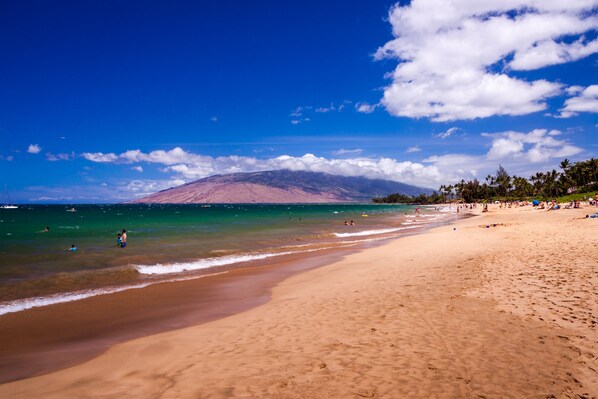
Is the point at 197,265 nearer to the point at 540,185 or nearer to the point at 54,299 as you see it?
the point at 54,299

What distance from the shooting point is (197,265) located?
20.4m

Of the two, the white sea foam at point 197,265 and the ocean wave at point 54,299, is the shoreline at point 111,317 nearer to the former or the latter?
the ocean wave at point 54,299

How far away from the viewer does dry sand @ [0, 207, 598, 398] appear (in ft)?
17.8

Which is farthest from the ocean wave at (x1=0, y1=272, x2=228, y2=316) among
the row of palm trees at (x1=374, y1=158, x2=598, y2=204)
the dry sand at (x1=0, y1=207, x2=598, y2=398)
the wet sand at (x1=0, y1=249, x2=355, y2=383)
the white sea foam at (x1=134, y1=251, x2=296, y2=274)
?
the row of palm trees at (x1=374, y1=158, x2=598, y2=204)

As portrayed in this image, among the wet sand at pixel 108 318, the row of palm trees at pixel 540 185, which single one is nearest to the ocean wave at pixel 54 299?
the wet sand at pixel 108 318

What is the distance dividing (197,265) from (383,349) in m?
15.8

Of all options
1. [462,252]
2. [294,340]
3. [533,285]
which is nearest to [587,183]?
[462,252]

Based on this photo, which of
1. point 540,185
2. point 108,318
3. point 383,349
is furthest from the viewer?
point 540,185

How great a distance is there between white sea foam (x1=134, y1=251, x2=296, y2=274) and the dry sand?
9.48m

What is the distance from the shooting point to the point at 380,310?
9.45 meters

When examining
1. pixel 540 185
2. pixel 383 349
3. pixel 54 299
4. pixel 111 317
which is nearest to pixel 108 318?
pixel 111 317

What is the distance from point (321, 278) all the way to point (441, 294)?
5835 mm

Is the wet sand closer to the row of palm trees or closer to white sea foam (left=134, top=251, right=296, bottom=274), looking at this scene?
white sea foam (left=134, top=251, right=296, bottom=274)

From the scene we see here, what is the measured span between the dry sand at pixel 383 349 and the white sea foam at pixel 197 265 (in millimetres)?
9478
